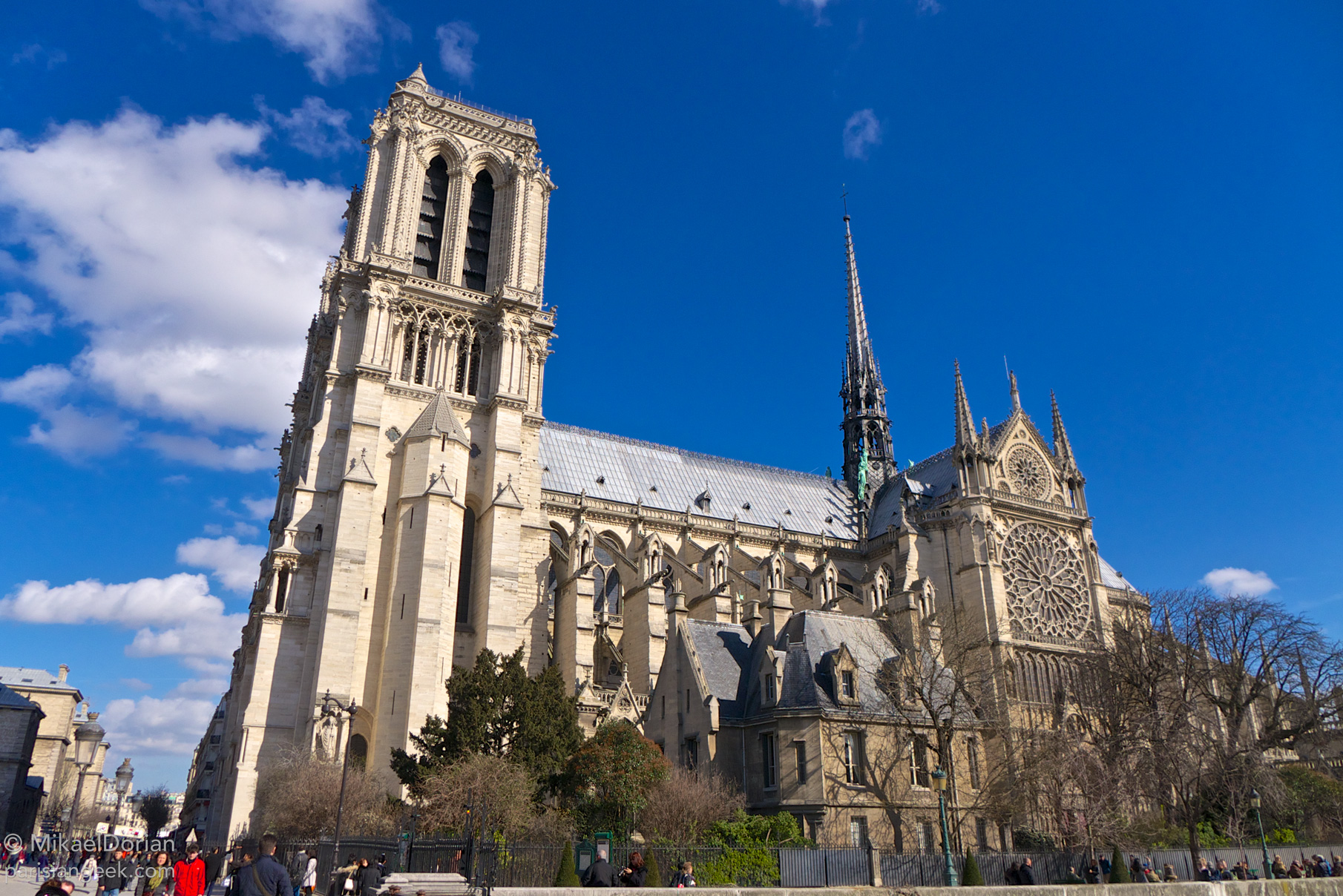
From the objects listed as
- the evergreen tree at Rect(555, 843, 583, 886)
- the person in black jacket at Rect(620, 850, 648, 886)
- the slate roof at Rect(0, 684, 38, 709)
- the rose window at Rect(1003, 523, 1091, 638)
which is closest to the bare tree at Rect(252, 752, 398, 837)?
the evergreen tree at Rect(555, 843, 583, 886)

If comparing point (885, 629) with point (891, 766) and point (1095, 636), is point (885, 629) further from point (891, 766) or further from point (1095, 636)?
point (1095, 636)

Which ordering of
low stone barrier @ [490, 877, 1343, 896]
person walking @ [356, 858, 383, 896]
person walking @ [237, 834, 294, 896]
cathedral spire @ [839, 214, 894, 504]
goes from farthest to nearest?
cathedral spire @ [839, 214, 894, 504] → person walking @ [356, 858, 383, 896] → low stone barrier @ [490, 877, 1343, 896] → person walking @ [237, 834, 294, 896]

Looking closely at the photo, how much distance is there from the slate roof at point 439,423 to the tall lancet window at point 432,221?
8.35 meters

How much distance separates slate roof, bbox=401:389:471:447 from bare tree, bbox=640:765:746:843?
19063 millimetres

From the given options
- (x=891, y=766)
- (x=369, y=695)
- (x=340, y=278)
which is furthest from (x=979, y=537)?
(x=340, y=278)

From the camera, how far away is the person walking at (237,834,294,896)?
33.2 feet

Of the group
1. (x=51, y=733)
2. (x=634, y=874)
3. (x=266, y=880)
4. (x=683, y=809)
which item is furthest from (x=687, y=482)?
(x=51, y=733)

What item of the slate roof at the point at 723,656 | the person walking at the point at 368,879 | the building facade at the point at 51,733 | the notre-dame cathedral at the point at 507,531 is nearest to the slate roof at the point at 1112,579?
the notre-dame cathedral at the point at 507,531

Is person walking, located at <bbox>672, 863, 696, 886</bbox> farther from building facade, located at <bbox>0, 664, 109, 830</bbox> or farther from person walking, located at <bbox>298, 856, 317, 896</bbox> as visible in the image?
building facade, located at <bbox>0, 664, 109, 830</bbox>

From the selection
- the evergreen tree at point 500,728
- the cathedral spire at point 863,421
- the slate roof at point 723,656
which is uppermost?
the cathedral spire at point 863,421

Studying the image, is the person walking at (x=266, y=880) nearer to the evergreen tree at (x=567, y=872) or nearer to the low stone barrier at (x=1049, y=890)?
the low stone barrier at (x=1049, y=890)

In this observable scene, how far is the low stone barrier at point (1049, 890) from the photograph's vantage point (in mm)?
12297

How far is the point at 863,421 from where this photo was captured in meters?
65.9

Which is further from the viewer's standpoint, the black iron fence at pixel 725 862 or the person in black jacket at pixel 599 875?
the black iron fence at pixel 725 862
